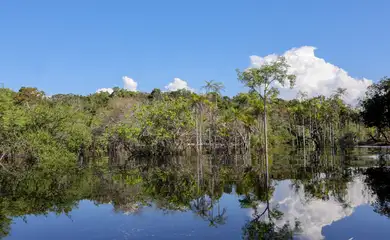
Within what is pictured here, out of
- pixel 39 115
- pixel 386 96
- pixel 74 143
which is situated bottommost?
pixel 74 143

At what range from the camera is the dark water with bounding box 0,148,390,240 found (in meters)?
9.41

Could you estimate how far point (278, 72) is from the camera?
34875mm

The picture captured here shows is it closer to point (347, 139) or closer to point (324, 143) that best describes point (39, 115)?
point (324, 143)

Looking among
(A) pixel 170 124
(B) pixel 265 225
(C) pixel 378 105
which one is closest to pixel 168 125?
(A) pixel 170 124

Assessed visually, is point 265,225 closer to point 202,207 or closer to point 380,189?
point 202,207

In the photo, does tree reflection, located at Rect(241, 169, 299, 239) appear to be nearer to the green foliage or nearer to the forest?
the forest

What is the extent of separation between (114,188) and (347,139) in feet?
186

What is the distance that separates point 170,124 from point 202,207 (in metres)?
29.4

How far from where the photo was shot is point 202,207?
12.4m

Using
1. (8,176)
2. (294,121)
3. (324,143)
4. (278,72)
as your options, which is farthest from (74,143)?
(294,121)

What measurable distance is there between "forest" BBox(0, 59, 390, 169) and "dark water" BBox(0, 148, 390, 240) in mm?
9917

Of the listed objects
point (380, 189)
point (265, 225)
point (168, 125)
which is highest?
point (168, 125)

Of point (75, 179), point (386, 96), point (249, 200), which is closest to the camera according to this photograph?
point (249, 200)

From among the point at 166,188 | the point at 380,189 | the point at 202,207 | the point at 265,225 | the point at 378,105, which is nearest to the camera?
the point at 265,225
